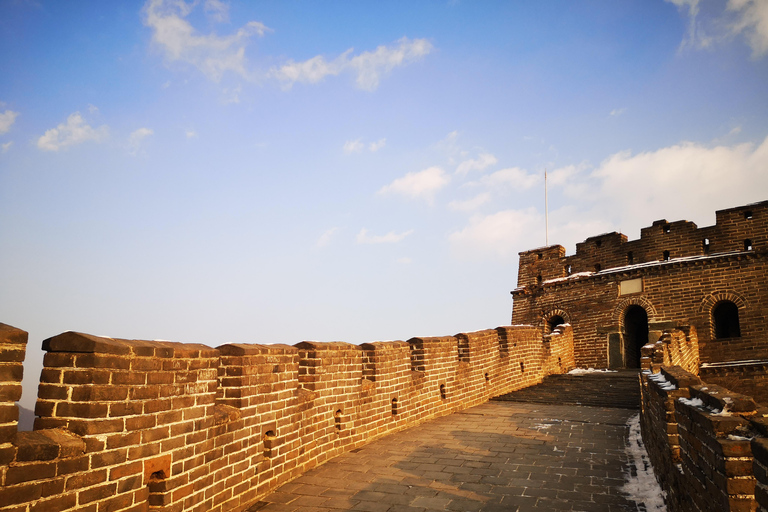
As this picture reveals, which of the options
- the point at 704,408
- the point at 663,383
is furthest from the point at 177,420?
the point at 663,383

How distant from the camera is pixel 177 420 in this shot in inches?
151

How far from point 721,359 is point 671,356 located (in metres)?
5.97

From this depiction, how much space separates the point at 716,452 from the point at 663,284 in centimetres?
1690

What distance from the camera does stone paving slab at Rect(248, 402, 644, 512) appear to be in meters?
4.59

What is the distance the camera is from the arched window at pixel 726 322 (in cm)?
1731

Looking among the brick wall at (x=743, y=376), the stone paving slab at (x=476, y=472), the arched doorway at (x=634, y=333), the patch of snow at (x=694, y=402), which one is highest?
the arched doorway at (x=634, y=333)

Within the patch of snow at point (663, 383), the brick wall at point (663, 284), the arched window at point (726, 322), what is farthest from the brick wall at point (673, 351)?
the patch of snow at point (663, 383)

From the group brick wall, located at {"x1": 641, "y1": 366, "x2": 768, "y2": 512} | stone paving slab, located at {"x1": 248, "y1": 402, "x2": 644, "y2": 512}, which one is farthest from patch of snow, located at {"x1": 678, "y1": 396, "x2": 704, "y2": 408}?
stone paving slab, located at {"x1": 248, "y1": 402, "x2": 644, "y2": 512}

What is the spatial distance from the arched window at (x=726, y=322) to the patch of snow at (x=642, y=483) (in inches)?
519

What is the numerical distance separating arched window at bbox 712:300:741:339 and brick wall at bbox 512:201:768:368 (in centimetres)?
117

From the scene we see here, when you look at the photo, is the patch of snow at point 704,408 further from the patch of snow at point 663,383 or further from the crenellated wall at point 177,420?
the crenellated wall at point 177,420

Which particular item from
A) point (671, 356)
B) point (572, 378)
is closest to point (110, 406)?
point (671, 356)

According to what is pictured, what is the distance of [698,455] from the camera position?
3.08m

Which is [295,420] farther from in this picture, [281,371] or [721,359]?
[721,359]
